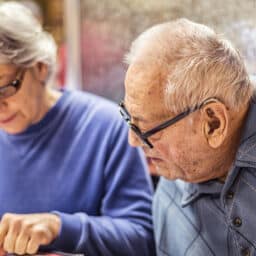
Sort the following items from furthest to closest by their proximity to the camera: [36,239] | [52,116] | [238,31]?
[238,31]
[52,116]
[36,239]

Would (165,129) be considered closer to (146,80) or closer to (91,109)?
(146,80)

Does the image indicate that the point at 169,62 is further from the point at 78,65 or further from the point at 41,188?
the point at 78,65

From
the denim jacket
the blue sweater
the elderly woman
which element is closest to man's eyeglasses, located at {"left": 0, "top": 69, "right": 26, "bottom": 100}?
the elderly woman

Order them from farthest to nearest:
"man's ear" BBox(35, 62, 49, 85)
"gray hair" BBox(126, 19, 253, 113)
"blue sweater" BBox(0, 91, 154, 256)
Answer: "man's ear" BBox(35, 62, 49, 85)
"blue sweater" BBox(0, 91, 154, 256)
"gray hair" BBox(126, 19, 253, 113)

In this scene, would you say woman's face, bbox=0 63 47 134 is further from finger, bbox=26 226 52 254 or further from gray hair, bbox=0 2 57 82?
finger, bbox=26 226 52 254

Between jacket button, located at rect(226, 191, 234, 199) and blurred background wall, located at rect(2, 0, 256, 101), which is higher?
blurred background wall, located at rect(2, 0, 256, 101)

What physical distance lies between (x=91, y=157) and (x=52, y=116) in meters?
0.17

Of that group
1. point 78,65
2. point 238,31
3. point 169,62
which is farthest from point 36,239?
point 78,65

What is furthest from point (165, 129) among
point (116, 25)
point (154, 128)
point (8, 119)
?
point (116, 25)

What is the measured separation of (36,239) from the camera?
1.04 meters

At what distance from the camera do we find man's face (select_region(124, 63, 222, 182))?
954mm

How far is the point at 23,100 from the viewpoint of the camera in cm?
126

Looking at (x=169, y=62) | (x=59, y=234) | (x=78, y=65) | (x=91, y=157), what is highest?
(x=169, y=62)

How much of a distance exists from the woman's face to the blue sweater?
1.2 inches
